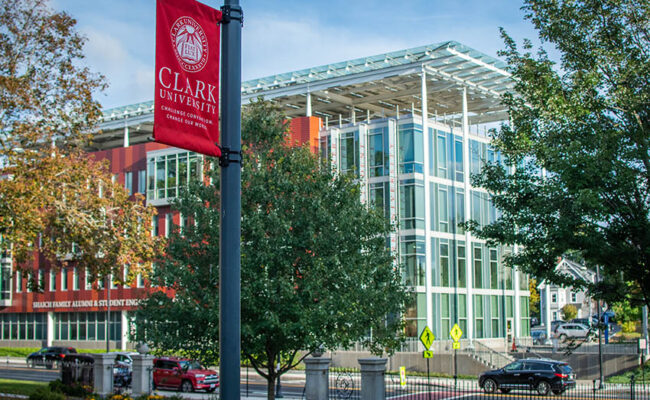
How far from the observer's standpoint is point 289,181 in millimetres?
19688

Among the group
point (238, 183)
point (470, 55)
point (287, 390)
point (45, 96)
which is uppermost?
point (470, 55)

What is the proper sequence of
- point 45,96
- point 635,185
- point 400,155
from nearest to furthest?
1. point 635,185
2. point 45,96
3. point 400,155

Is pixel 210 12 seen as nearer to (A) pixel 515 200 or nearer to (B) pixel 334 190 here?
(A) pixel 515 200

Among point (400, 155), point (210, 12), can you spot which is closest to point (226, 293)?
point (210, 12)

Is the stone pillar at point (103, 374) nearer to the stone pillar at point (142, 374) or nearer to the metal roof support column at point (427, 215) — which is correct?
the stone pillar at point (142, 374)

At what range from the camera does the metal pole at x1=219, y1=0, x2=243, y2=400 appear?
20.9 feet

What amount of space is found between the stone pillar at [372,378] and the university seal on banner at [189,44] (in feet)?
43.6

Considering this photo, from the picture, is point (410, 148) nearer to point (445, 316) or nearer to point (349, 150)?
point (349, 150)

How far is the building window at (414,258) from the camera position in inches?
1884

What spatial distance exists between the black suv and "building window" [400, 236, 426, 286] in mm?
12928

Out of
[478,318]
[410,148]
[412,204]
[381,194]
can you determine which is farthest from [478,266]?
[410,148]

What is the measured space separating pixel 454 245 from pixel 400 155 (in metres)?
7.32

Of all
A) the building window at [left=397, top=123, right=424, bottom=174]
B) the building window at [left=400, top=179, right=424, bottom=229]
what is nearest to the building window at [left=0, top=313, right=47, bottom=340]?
the building window at [left=400, top=179, right=424, bottom=229]

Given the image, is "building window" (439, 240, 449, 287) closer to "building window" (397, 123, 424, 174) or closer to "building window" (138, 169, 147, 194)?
"building window" (397, 123, 424, 174)
